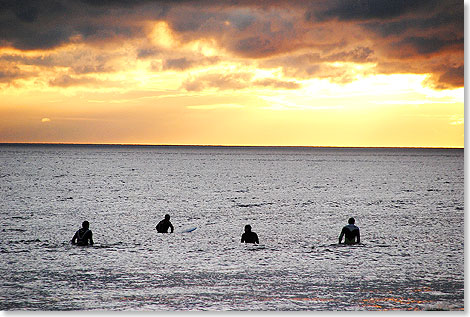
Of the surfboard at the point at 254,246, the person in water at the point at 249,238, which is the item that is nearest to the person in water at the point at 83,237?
the person in water at the point at 249,238

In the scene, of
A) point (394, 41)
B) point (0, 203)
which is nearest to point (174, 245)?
point (394, 41)

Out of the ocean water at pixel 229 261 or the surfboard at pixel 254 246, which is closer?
the ocean water at pixel 229 261

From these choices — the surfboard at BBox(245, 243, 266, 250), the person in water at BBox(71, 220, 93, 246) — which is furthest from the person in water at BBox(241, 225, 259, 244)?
the person in water at BBox(71, 220, 93, 246)

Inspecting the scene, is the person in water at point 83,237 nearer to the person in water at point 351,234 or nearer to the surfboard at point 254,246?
the surfboard at point 254,246

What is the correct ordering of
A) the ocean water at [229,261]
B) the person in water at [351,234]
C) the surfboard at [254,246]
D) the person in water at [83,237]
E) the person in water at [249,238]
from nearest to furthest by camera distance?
the ocean water at [229,261] < the person in water at [83,237] < the surfboard at [254,246] < the person in water at [351,234] < the person in water at [249,238]

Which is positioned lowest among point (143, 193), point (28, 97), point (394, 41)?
point (143, 193)

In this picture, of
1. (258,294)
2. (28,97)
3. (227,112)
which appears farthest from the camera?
(227,112)

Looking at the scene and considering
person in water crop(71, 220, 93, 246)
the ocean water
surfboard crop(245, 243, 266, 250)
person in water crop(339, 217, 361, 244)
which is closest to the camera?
the ocean water

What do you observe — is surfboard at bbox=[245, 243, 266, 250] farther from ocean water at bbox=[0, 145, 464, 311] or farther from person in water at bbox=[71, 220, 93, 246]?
person in water at bbox=[71, 220, 93, 246]

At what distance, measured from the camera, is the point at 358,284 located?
13781 millimetres

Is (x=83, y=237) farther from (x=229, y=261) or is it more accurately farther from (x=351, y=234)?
(x=351, y=234)

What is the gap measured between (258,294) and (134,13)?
9.90 metres

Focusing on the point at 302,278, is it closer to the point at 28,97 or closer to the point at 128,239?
the point at 128,239

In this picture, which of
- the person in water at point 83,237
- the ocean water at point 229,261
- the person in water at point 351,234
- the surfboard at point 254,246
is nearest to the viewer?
the ocean water at point 229,261
